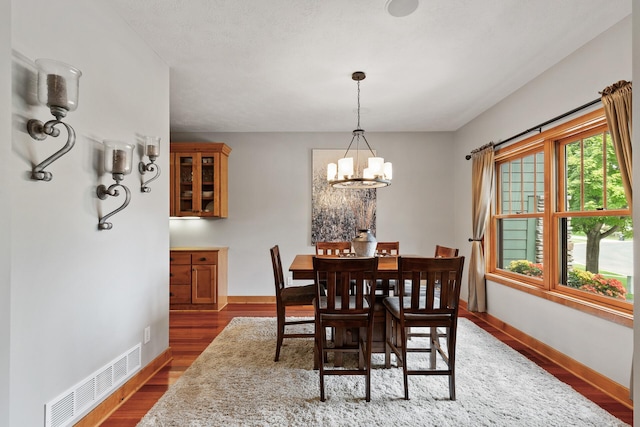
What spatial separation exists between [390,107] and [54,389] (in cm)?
399

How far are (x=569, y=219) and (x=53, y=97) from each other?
12.4 feet

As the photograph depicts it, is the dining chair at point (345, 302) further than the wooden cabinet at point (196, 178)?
No

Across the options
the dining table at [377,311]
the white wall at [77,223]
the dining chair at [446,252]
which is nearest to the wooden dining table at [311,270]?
the dining table at [377,311]

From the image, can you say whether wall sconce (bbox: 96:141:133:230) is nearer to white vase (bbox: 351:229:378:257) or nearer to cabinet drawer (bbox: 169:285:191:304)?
white vase (bbox: 351:229:378:257)

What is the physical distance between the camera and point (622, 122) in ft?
7.33

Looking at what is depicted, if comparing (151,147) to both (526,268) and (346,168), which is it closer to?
(346,168)

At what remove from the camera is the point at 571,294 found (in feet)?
9.52

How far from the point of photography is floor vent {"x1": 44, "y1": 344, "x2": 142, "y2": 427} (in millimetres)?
1721

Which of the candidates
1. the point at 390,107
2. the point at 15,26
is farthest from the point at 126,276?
the point at 390,107

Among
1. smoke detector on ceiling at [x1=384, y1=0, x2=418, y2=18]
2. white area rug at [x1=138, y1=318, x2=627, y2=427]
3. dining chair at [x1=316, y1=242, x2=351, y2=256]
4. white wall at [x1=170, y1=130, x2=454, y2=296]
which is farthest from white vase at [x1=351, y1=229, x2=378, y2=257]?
white wall at [x1=170, y1=130, x2=454, y2=296]

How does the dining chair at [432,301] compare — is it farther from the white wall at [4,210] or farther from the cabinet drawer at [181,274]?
the cabinet drawer at [181,274]

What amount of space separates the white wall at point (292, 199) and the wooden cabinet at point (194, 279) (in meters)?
0.50

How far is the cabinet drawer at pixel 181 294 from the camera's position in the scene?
4738 millimetres

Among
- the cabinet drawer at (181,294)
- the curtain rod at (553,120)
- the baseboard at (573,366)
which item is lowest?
the baseboard at (573,366)
